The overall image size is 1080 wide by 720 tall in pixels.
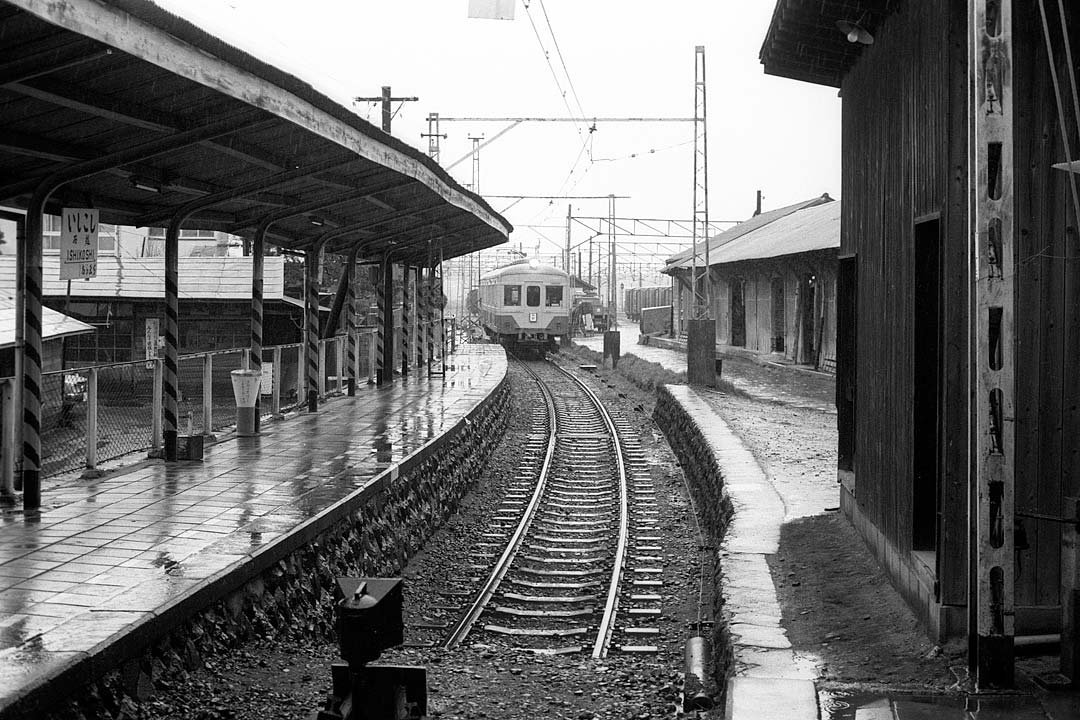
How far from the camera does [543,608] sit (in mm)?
8125

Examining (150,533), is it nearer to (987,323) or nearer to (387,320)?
(987,323)

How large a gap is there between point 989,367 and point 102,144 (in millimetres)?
5787

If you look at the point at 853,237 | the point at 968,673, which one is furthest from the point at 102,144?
the point at 968,673

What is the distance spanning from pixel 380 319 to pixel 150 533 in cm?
1271

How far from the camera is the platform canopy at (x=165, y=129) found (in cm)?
516

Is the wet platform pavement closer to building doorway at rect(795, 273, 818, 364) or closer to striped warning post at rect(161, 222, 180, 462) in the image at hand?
striped warning post at rect(161, 222, 180, 462)

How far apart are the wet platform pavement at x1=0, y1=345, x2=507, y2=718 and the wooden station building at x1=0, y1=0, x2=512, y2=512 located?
28.3 inches

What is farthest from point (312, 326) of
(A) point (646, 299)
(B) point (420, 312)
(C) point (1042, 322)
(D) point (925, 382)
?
(A) point (646, 299)

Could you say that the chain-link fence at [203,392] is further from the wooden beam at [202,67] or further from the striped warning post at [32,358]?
the wooden beam at [202,67]

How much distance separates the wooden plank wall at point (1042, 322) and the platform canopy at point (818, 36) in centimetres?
181

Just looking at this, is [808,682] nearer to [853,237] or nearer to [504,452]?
[853,237]

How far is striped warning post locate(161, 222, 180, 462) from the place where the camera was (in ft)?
31.5

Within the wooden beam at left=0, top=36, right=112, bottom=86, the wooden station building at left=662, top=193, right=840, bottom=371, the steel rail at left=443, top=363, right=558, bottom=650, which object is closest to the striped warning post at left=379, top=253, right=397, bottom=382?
the steel rail at left=443, top=363, right=558, bottom=650

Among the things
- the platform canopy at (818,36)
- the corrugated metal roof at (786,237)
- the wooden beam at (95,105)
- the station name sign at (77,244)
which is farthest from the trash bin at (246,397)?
the corrugated metal roof at (786,237)
